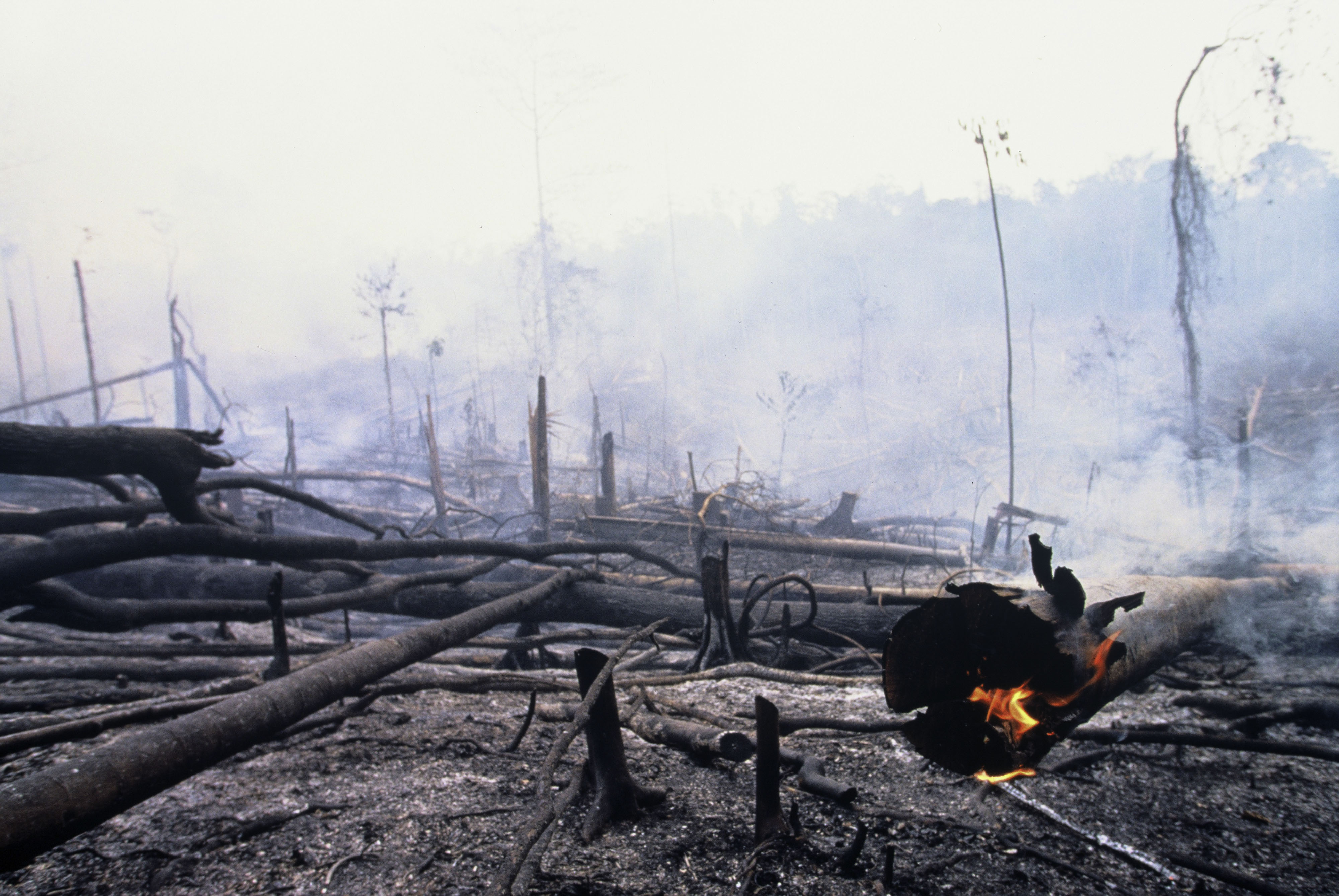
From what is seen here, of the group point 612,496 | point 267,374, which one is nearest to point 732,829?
point 612,496

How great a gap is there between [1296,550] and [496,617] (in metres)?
7.44

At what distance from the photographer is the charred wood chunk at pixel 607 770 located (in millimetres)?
1900

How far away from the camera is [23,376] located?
1107 inches

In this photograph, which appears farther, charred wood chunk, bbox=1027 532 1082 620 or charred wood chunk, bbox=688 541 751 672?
charred wood chunk, bbox=688 541 751 672

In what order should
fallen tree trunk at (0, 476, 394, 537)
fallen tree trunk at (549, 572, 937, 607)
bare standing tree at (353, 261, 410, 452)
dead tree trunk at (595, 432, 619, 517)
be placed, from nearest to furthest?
fallen tree trunk at (0, 476, 394, 537) < fallen tree trunk at (549, 572, 937, 607) < dead tree trunk at (595, 432, 619, 517) < bare standing tree at (353, 261, 410, 452)

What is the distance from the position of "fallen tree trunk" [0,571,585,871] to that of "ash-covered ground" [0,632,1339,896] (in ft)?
1.40

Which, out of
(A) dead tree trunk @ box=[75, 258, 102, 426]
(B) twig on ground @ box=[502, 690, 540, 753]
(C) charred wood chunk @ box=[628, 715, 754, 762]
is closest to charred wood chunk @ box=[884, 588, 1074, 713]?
(C) charred wood chunk @ box=[628, 715, 754, 762]

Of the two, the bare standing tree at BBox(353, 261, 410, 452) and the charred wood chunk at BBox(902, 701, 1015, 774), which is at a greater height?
the bare standing tree at BBox(353, 261, 410, 452)

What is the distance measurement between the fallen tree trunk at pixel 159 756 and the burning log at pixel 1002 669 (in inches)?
69.5

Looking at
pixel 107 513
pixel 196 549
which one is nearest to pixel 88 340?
pixel 107 513

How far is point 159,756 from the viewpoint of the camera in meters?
1.35

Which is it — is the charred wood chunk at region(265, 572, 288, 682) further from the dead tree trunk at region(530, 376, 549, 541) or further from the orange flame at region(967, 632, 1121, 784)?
the dead tree trunk at region(530, 376, 549, 541)

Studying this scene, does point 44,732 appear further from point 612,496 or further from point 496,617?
point 612,496

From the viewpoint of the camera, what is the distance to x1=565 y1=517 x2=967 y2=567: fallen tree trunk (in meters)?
8.32
